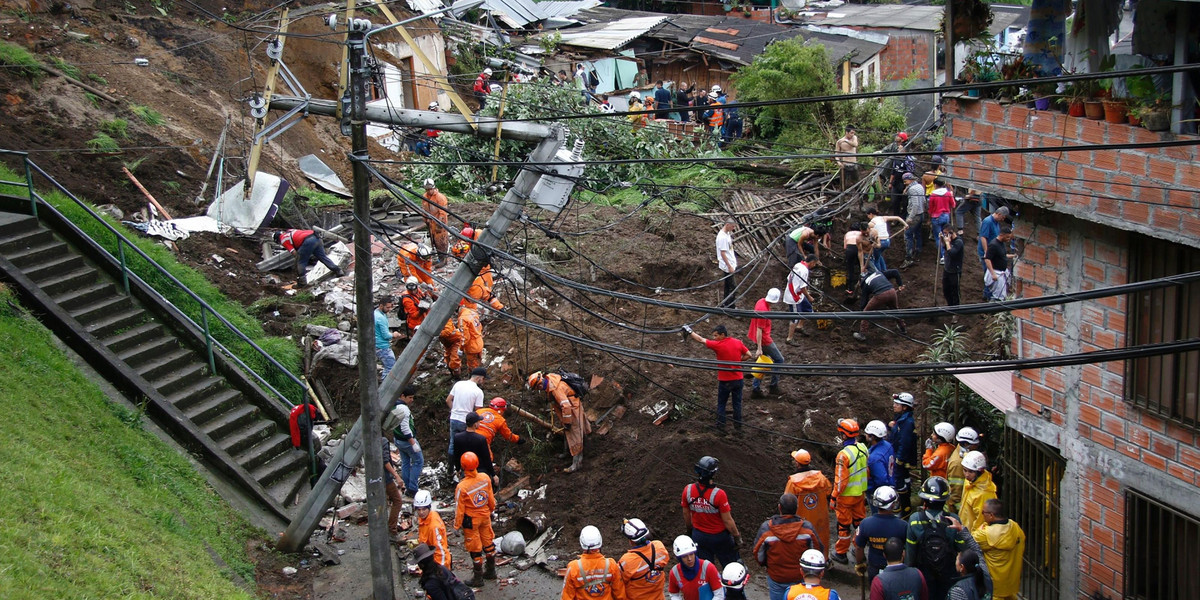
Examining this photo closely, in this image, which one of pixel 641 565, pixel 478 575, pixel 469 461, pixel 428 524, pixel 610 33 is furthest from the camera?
pixel 610 33

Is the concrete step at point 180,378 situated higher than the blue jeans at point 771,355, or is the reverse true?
the concrete step at point 180,378

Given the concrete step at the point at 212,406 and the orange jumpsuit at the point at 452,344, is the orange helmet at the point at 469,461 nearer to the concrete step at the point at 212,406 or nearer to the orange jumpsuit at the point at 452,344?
the orange jumpsuit at the point at 452,344

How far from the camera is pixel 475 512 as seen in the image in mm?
10117

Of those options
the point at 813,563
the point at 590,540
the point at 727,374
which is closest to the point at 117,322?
the point at 590,540

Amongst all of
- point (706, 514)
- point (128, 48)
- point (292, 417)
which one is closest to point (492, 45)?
point (128, 48)

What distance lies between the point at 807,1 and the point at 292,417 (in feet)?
106

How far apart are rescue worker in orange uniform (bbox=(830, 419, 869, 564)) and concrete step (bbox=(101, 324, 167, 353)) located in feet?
29.7

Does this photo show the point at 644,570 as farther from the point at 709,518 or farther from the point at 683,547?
the point at 709,518

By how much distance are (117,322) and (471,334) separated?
4709 millimetres

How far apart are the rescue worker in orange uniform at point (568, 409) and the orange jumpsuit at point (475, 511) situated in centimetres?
201

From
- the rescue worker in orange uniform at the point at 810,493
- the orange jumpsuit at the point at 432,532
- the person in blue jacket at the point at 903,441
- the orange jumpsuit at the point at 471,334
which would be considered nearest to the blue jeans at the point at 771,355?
the person in blue jacket at the point at 903,441

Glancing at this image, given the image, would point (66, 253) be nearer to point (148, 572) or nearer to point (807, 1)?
point (148, 572)

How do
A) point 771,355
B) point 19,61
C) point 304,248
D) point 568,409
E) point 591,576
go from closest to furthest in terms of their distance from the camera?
point 591,576, point 568,409, point 771,355, point 304,248, point 19,61

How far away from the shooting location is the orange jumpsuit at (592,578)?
8.16 m
